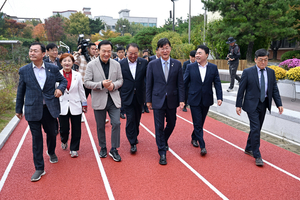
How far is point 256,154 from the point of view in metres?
4.57

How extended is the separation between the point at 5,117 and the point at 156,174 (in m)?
6.33

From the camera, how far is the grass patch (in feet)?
23.9

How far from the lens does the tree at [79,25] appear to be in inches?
2869

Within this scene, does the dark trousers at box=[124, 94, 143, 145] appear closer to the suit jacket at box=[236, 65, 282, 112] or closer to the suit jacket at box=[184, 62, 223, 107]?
the suit jacket at box=[184, 62, 223, 107]

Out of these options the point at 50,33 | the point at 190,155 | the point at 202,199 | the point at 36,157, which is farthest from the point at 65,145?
the point at 50,33

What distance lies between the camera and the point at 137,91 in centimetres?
504

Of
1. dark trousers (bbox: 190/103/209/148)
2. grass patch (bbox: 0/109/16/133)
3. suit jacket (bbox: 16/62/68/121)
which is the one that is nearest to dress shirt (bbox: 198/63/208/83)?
dark trousers (bbox: 190/103/209/148)

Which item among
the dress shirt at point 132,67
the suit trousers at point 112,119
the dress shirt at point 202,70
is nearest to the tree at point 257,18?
the dress shirt at point 202,70

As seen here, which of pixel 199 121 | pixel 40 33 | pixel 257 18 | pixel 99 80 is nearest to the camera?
pixel 99 80

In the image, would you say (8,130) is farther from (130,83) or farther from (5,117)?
(130,83)

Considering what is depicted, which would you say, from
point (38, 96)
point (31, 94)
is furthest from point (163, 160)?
point (31, 94)

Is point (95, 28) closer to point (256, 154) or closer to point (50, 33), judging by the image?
point (50, 33)

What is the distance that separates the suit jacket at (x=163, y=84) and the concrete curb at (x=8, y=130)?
3747 millimetres

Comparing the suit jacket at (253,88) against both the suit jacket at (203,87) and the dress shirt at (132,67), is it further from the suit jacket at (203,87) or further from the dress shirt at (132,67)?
the dress shirt at (132,67)
